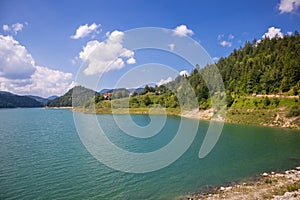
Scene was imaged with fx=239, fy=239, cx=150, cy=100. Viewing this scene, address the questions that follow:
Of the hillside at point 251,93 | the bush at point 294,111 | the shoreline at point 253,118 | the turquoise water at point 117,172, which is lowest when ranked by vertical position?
the turquoise water at point 117,172

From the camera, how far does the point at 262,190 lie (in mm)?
19578

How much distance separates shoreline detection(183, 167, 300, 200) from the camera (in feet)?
59.4

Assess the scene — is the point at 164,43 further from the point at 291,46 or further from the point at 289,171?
the point at 291,46

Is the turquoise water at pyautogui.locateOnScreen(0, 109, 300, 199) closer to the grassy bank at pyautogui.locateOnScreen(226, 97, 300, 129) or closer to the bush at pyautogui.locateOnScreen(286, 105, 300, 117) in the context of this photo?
the grassy bank at pyautogui.locateOnScreen(226, 97, 300, 129)

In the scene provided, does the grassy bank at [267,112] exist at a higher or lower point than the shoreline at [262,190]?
higher

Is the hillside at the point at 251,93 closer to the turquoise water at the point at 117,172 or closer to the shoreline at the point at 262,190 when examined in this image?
the turquoise water at the point at 117,172

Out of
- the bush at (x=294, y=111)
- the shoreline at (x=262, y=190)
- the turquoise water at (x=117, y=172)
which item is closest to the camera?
the shoreline at (x=262, y=190)

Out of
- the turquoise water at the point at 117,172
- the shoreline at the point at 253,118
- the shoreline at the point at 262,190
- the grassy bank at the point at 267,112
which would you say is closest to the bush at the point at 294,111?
the grassy bank at the point at 267,112

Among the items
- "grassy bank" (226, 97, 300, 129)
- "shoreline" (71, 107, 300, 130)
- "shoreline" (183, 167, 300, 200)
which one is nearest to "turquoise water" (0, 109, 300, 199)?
"shoreline" (183, 167, 300, 200)

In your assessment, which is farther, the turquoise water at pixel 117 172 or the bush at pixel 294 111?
the bush at pixel 294 111

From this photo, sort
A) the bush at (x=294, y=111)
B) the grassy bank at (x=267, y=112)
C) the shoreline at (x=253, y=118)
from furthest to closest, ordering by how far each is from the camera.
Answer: the grassy bank at (x=267, y=112) → the bush at (x=294, y=111) → the shoreline at (x=253, y=118)

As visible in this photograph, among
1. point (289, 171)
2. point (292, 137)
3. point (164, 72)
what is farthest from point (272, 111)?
point (164, 72)

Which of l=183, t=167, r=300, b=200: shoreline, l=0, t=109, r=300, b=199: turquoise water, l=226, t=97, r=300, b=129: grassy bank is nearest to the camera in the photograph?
l=183, t=167, r=300, b=200: shoreline

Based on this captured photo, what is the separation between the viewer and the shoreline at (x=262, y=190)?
18103 millimetres
